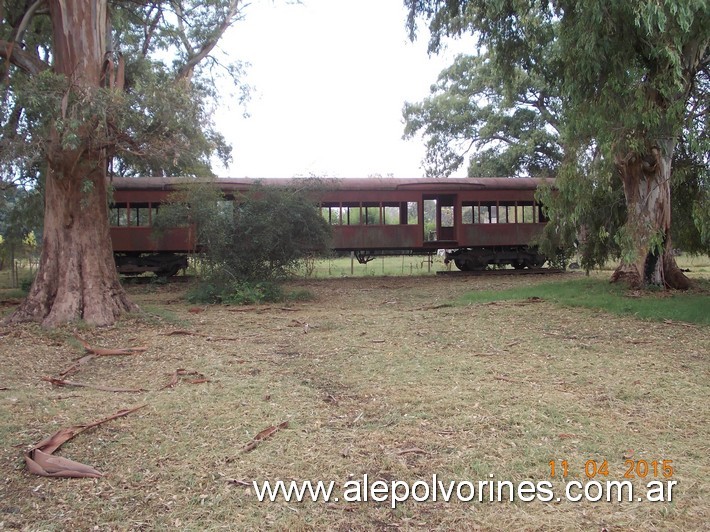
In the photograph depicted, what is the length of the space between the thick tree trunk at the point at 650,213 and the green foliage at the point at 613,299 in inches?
20.9

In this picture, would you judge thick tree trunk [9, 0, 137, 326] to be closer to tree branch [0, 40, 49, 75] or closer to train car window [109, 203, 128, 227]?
tree branch [0, 40, 49, 75]

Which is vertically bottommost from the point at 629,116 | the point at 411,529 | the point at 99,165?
the point at 411,529

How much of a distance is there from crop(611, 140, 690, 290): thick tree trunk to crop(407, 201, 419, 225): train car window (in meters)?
6.93

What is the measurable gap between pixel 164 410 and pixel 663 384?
464cm

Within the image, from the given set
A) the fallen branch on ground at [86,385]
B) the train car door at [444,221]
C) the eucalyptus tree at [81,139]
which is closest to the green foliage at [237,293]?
the eucalyptus tree at [81,139]

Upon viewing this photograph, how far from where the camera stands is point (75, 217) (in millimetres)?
9281

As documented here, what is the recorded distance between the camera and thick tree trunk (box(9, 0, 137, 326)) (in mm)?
8883

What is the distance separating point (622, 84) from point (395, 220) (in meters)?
9.91

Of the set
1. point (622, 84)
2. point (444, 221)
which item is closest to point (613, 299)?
point (622, 84)

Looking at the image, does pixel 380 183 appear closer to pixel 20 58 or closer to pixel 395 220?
pixel 395 220

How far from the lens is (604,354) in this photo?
7.11 m

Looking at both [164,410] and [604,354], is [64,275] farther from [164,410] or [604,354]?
[604,354]

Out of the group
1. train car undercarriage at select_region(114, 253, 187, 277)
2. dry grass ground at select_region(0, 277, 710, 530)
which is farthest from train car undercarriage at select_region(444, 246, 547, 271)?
dry grass ground at select_region(0, 277, 710, 530)

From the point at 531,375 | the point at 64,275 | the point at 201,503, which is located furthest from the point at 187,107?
the point at 201,503
